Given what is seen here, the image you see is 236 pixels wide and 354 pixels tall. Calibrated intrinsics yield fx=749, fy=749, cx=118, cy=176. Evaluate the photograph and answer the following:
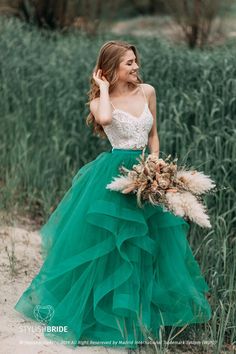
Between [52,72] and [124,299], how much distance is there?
3.40m

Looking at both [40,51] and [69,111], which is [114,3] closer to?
[40,51]

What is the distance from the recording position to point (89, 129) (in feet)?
18.3

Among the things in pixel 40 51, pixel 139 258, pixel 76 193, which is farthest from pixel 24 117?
pixel 139 258

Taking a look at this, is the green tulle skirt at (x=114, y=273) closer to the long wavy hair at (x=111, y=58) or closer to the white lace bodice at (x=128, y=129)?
the white lace bodice at (x=128, y=129)

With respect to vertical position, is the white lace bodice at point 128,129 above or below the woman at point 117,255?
above

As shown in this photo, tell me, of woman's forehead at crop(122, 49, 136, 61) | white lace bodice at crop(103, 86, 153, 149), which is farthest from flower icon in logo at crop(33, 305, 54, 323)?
woman's forehead at crop(122, 49, 136, 61)

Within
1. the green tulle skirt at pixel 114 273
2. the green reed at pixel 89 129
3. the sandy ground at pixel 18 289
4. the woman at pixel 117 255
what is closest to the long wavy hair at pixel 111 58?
the woman at pixel 117 255

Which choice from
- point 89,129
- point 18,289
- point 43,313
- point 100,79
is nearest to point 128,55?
point 100,79

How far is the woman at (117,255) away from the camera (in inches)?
129

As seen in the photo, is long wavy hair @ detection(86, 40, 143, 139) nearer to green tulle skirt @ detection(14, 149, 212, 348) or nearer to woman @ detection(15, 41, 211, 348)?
woman @ detection(15, 41, 211, 348)

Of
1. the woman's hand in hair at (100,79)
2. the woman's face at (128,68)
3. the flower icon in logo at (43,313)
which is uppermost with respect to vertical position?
the woman's face at (128,68)

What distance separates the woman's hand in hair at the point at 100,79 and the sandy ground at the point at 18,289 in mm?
1148

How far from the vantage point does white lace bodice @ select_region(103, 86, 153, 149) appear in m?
3.38

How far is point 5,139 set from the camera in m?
5.86
